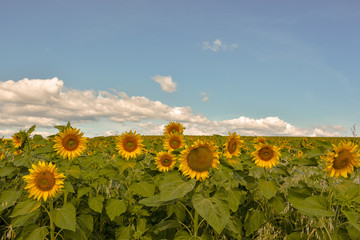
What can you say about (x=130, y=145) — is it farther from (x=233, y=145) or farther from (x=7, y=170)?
(x=7, y=170)

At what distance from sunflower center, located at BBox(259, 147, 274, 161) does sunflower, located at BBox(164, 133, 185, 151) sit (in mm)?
1279

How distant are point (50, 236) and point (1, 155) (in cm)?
350

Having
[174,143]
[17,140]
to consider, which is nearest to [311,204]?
[174,143]

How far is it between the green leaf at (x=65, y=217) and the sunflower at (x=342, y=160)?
3.30m

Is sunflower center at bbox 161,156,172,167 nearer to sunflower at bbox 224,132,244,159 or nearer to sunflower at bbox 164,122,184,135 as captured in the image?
sunflower at bbox 164,122,184,135

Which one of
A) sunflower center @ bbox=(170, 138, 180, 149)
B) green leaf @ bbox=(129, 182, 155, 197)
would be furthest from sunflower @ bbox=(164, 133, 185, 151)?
green leaf @ bbox=(129, 182, 155, 197)

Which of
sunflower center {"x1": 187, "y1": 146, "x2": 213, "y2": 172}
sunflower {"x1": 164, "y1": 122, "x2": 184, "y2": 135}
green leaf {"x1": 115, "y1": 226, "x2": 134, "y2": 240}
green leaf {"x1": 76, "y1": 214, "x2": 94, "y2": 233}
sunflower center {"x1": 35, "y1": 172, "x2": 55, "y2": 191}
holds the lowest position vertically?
green leaf {"x1": 115, "y1": 226, "x2": 134, "y2": 240}

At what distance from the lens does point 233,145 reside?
13.3 feet

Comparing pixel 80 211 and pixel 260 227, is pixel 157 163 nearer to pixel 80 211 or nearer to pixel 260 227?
pixel 80 211

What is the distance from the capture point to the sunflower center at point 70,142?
4.08m

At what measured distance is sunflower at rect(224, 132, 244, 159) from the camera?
3992mm

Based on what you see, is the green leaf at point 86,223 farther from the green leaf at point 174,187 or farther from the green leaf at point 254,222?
the green leaf at point 254,222

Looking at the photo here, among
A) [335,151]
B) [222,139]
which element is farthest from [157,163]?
[335,151]

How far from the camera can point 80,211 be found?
4023 millimetres
